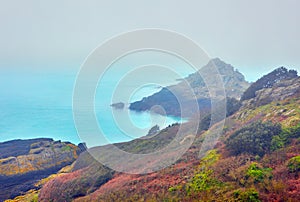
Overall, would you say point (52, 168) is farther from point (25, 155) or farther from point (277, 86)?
point (277, 86)

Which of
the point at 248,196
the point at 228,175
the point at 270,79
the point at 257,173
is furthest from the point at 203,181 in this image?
the point at 270,79

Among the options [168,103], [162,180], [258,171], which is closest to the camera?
[258,171]

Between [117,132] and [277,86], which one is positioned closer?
[117,132]

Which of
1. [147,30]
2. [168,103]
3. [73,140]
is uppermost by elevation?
[168,103]

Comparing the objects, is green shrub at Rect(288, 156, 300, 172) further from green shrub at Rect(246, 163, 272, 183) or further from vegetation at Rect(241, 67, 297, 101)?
vegetation at Rect(241, 67, 297, 101)

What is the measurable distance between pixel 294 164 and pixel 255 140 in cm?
260

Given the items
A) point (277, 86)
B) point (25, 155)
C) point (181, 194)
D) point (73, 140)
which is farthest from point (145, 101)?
point (181, 194)

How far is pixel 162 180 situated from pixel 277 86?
14375mm

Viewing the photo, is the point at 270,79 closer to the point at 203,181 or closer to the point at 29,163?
the point at 203,181

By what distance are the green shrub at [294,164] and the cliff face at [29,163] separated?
61.6 feet

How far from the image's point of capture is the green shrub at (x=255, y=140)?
32.6 ft

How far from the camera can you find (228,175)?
8539mm

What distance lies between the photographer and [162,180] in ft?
33.0

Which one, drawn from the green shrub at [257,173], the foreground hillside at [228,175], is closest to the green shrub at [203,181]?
the foreground hillside at [228,175]
